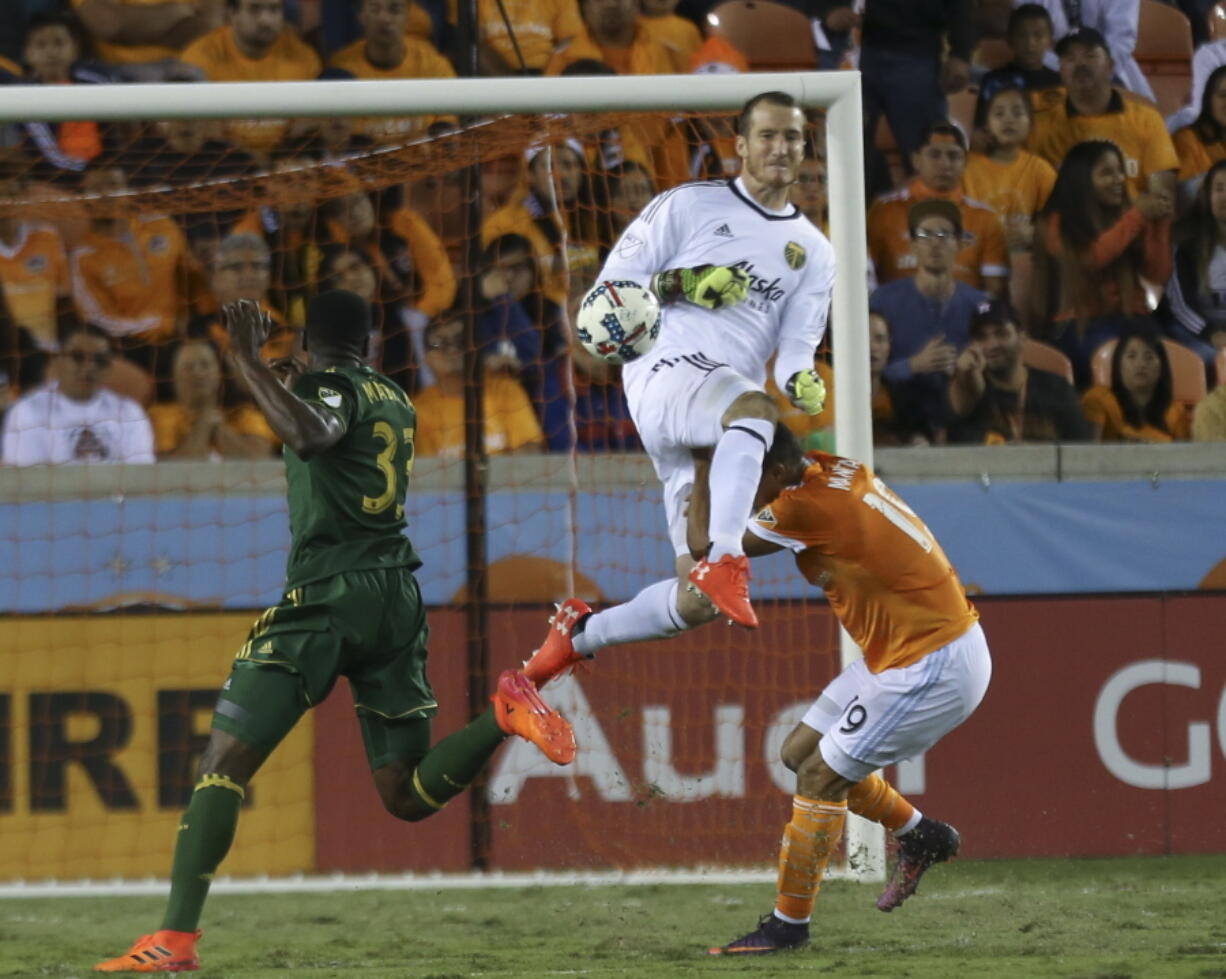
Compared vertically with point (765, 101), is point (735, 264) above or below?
below

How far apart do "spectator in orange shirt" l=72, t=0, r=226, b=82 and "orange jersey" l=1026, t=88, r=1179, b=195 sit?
417 centimetres

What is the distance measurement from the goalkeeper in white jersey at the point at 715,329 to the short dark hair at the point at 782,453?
0.06m

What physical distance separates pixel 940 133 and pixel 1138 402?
163 centimetres

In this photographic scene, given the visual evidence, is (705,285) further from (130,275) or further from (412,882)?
(130,275)

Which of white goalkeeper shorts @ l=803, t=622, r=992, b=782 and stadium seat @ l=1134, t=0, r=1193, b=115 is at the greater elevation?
stadium seat @ l=1134, t=0, r=1193, b=115

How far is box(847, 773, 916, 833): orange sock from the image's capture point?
573 centimetres

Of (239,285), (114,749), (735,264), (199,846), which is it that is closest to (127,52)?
(239,285)

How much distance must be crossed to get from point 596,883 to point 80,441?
2.81m

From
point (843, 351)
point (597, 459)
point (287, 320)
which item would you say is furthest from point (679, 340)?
point (287, 320)

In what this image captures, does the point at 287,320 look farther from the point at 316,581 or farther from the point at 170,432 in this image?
the point at 316,581

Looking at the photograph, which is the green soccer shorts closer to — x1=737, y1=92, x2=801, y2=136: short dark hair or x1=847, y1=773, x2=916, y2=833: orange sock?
x1=847, y1=773, x2=916, y2=833: orange sock

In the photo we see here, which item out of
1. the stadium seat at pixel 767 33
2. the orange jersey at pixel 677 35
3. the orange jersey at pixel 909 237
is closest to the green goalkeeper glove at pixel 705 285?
the orange jersey at pixel 909 237

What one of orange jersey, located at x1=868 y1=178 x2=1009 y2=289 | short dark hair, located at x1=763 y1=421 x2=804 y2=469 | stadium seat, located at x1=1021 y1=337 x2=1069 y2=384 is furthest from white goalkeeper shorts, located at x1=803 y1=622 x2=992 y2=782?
orange jersey, located at x1=868 y1=178 x2=1009 y2=289

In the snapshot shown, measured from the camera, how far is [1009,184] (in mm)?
9070
